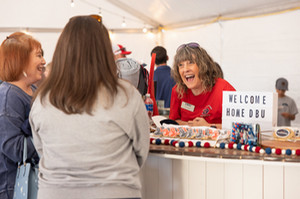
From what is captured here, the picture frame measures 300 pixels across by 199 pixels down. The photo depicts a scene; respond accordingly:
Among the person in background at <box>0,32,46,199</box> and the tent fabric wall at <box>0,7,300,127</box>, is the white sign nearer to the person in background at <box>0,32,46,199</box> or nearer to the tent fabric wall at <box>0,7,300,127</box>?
the person in background at <box>0,32,46,199</box>

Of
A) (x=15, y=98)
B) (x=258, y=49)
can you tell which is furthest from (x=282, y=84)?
(x=15, y=98)

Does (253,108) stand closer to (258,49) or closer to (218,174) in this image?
(218,174)

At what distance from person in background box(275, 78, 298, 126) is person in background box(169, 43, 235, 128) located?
2409 mm

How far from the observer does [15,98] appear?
65.1 inches

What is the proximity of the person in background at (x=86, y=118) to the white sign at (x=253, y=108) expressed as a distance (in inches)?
31.4

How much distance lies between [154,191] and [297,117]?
327 centimetres

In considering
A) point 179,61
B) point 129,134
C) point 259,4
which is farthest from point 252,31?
point 129,134

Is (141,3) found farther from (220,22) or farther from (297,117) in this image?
(297,117)

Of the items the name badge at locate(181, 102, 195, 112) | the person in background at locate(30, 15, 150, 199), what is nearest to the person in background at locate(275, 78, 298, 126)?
the name badge at locate(181, 102, 195, 112)

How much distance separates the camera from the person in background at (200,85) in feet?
7.82

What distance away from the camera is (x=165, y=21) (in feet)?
21.2

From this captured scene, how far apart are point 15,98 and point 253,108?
47.9 inches

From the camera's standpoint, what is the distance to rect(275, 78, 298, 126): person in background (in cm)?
450

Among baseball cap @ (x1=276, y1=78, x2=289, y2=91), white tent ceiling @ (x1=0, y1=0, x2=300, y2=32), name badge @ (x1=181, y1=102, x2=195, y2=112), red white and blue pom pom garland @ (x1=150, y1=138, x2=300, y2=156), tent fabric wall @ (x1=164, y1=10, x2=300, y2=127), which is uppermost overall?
white tent ceiling @ (x1=0, y1=0, x2=300, y2=32)
